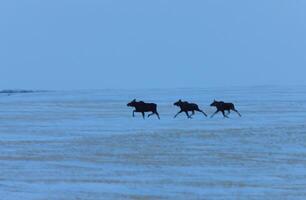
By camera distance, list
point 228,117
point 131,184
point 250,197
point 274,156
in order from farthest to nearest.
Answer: point 228,117
point 274,156
point 131,184
point 250,197

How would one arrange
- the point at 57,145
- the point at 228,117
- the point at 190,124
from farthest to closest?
1. the point at 228,117
2. the point at 190,124
3. the point at 57,145

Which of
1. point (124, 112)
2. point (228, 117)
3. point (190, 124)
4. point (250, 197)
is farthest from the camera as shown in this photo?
point (124, 112)

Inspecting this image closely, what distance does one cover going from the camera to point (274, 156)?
16.4 metres

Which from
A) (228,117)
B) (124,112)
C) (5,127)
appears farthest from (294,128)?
(124,112)

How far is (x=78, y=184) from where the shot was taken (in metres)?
13.5

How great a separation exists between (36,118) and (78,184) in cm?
1483

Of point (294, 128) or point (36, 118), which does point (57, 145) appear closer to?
point (294, 128)

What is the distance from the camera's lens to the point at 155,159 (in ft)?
52.8

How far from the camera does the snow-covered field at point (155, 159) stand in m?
12.9

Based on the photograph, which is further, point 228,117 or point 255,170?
point 228,117

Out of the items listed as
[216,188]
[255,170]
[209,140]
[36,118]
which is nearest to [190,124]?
[209,140]

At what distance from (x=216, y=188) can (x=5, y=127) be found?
12307mm

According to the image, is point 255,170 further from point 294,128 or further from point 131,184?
point 294,128

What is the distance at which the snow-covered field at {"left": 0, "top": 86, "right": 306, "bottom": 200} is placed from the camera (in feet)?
42.3
